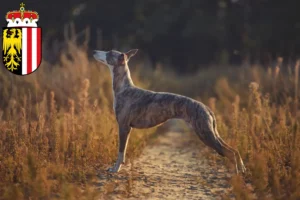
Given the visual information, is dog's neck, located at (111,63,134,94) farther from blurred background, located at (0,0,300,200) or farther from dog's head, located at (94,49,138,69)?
blurred background, located at (0,0,300,200)

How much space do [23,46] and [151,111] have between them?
112 inches

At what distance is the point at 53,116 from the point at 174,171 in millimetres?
1899

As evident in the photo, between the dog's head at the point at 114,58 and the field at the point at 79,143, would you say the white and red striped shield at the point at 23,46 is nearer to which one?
the field at the point at 79,143

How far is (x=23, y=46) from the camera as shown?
7883 mm

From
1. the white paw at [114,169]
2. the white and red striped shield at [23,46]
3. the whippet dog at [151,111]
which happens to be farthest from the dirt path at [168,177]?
the white and red striped shield at [23,46]

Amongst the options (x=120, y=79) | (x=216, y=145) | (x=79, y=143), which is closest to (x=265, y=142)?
(x=216, y=145)

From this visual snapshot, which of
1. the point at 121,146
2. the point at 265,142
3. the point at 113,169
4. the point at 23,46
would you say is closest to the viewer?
the point at 113,169

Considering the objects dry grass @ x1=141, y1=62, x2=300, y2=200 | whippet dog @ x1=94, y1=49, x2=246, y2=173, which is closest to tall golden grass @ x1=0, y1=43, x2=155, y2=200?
whippet dog @ x1=94, y1=49, x2=246, y2=173

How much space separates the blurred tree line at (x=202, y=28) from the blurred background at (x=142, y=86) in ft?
0.22

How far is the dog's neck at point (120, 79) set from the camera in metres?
6.84

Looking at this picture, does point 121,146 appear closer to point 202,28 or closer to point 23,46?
point 23,46

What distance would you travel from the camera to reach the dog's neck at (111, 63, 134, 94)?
6.84 m

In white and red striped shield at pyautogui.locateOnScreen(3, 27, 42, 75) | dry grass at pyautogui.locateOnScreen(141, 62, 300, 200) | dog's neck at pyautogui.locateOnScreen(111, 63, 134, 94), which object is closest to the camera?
dry grass at pyautogui.locateOnScreen(141, 62, 300, 200)

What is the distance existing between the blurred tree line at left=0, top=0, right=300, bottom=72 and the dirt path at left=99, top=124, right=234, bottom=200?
15.4 m
